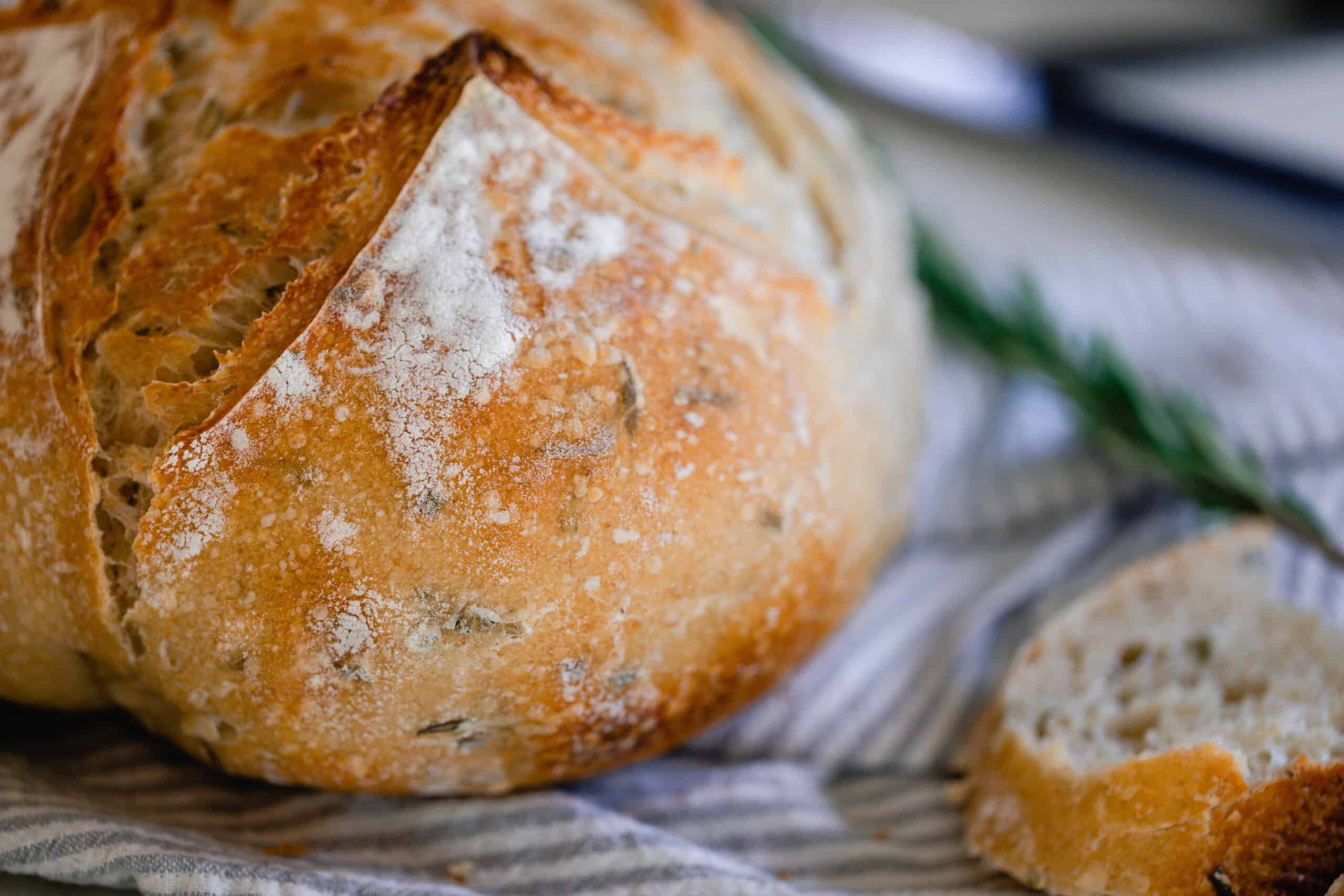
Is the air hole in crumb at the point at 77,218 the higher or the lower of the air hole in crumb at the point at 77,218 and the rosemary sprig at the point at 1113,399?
the higher

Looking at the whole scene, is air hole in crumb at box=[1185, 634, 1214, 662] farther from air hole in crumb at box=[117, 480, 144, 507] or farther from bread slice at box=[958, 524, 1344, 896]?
air hole in crumb at box=[117, 480, 144, 507]

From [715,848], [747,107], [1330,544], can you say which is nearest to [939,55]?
[747,107]

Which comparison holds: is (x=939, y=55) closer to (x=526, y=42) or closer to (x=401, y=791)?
(x=526, y=42)

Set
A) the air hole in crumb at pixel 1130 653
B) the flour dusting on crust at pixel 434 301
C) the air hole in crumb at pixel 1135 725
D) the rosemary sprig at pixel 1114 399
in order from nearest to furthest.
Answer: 1. the flour dusting on crust at pixel 434 301
2. the air hole in crumb at pixel 1135 725
3. the air hole in crumb at pixel 1130 653
4. the rosemary sprig at pixel 1114 399

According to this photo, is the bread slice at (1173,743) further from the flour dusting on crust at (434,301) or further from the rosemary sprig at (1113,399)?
the flour dusting on crust at (434,301)

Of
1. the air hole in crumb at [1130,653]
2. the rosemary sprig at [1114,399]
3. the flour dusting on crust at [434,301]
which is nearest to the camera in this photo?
the flour dusting on crust at [434,301]

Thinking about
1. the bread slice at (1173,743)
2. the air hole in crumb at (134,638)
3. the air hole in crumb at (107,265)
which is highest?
the air hole in crumb at (107,265)

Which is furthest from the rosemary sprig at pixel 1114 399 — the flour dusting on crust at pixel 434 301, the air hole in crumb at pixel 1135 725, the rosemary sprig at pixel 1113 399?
the flour dusting on crust at pixel 434 301

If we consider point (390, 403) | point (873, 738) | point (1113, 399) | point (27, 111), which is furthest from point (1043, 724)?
point (27, 111)
